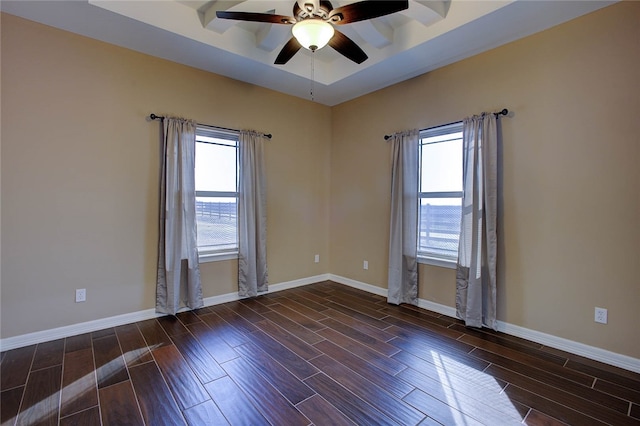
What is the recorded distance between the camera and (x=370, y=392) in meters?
2.01

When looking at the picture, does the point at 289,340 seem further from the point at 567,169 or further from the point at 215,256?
the point at 567,169

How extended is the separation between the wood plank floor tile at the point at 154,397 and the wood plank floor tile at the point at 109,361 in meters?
0.09

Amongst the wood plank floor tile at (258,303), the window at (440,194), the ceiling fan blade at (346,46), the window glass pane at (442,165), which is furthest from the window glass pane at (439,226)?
the wood plank floor tile at (258,303)

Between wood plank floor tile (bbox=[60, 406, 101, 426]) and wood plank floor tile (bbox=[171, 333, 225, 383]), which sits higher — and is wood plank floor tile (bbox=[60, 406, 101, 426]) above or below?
below

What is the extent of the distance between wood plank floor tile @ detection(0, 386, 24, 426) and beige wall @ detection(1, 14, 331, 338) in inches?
34.4

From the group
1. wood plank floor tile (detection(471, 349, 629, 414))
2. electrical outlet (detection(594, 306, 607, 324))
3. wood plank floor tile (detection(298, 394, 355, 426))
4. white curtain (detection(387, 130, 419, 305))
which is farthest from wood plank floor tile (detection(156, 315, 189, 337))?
electrical outlet (detection(594, 306, 607, 324))

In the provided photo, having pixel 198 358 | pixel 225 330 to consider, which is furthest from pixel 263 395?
pixel 225 330

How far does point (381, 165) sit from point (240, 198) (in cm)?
198

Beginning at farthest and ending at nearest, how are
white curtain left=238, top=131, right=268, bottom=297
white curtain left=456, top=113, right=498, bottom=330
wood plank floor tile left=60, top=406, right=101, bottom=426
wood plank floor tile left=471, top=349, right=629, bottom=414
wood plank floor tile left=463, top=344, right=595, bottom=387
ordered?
white curtain left=238, top=131, right=268, bottom=297
white curtain left=456, top=113, right=498, bottom=330
wood plank floor tile left=463, top=344, right=595, bottom=387
wood plank floor tile left=471, top=349, right=629, bottom=414
wood plank floor tile left=60, top=406, right=101, bottom=426

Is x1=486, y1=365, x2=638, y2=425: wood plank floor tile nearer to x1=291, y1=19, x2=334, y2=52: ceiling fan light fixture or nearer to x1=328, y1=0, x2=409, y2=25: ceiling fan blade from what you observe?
x1=328, y1=0, x2=409, y2=25: ceiling fan blade

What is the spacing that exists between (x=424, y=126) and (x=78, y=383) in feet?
13.3

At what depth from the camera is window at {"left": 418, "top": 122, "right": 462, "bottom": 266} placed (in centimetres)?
342

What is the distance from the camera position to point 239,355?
8.16 feet

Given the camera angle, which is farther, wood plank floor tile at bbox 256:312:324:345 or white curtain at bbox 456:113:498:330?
white curtain at bbox 456:113:498:330
